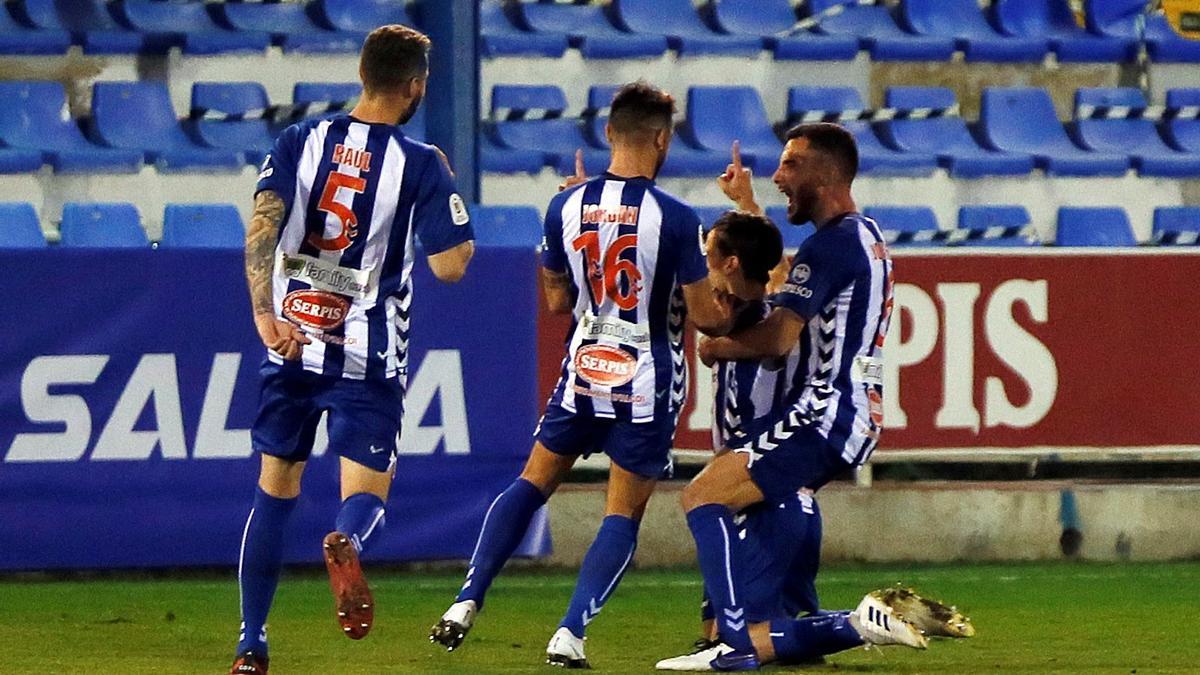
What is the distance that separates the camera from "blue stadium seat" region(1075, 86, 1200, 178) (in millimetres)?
14969

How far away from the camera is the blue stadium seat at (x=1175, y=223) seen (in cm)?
1434

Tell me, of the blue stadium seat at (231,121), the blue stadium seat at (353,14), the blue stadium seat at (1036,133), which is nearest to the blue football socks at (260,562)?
the blue stadium seat at (231,121)

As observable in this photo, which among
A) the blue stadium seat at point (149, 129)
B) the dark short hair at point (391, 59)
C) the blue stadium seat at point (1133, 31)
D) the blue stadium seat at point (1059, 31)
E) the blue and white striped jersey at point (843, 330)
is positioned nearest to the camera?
the dark short hair at point (391, 59)

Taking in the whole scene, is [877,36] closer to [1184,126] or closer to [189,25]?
[1184,126]

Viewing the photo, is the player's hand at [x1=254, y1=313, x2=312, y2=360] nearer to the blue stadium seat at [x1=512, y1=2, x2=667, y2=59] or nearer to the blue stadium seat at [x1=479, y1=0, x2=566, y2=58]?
the blue stadium seat at [x1=479, y1=0, x2=566, y2=58]

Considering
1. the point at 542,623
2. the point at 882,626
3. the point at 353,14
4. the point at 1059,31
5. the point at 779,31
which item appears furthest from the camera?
the point at 1059,31

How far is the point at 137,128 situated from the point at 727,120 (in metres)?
3.62

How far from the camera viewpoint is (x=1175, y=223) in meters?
14.5

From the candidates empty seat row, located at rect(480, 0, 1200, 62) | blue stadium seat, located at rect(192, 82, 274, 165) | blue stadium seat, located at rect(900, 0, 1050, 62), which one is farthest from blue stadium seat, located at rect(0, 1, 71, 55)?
blue stadium seat, located at rect(900, 0, 1050, 62)

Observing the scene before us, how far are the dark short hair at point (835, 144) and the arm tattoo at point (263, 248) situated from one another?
1.67m

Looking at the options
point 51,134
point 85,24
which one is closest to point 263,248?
point 51,134

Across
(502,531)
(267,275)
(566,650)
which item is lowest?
(566,650)

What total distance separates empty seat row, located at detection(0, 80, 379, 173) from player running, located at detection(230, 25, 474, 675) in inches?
235

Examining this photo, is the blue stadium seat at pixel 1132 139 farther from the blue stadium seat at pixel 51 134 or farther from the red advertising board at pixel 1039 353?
the blue stadium seat at pixel 51 134
